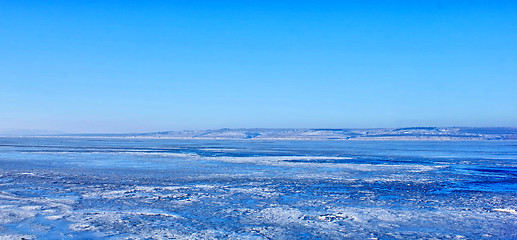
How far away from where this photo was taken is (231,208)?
32.7 feet

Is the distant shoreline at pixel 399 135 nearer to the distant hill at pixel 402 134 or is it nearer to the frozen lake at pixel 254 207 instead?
the distant hill at pixel 402 134

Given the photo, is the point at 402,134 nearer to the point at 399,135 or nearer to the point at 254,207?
the point at 399,135

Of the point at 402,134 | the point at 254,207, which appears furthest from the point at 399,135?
the point at 254,207

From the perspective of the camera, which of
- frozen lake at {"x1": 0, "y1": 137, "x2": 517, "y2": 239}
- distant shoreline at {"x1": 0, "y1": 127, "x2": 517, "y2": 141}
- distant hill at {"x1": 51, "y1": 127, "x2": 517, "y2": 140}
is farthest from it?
distant hill at {"x1": 51, "y1": 127, "x2": 517, "y2": 140}

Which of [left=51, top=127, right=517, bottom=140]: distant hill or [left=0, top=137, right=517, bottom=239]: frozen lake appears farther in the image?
[left=51, top=127, right=517, bottom=140]: distant hill

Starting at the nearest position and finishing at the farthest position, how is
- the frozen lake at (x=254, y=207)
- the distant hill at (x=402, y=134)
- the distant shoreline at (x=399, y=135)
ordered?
the frozen lake at (x=254, y=207), the distant shoreline at (x=399, y=135), the distant hill at (x=402, y=134)

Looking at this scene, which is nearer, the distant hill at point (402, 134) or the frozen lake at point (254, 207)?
the frozen lake at point (254, 207)

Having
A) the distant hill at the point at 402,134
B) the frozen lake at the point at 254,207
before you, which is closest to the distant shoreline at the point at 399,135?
the distant hill at the point at 402,134

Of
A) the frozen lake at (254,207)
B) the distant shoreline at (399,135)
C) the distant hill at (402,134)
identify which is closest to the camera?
the frozen lake at (254,207)

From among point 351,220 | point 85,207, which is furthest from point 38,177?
point 351,220

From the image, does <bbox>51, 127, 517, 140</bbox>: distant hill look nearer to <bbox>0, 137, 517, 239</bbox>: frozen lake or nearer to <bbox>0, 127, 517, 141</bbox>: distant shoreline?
<bbox>0, 127, 517, 141</bbox>: distant shoreline

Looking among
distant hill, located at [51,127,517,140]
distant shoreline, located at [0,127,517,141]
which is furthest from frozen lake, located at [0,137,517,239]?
distant hill, located at [51,127,517,140]

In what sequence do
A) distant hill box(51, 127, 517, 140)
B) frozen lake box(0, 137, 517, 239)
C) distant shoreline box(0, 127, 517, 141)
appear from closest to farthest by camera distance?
frozen lake box(0, 137, 517, 239)
distant shoreline box(0, 127, 517, 141)
distant hill box(51, 127, 517, 140)

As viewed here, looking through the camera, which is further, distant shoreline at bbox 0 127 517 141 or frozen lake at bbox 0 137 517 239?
distant shoreline at bbox 0 127 517 141
